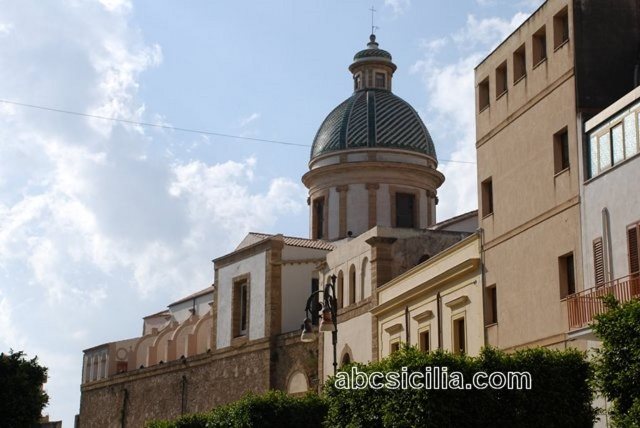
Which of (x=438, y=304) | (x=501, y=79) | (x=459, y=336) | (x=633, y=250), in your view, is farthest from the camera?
(x=438, y=304)

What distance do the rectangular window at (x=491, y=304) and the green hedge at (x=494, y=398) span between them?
670cm

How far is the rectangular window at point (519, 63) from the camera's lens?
2812 cm

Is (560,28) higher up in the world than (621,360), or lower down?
higher up

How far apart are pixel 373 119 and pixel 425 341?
19897mm

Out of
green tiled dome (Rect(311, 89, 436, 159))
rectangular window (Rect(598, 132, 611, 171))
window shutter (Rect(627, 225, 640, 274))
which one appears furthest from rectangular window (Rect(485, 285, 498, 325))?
green tiled dome (Rect(311, 89, 436, 159))

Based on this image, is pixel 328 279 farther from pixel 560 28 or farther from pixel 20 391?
pixel 560 28

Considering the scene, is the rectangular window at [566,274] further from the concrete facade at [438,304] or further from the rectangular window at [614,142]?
the concrete facade at [438,304]

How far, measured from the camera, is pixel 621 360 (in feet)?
60.8

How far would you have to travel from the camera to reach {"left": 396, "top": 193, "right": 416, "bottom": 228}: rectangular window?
49.7 m

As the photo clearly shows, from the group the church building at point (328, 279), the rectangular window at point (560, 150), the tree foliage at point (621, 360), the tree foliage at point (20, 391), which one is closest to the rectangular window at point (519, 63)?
the rectangular window at point (560, 150)

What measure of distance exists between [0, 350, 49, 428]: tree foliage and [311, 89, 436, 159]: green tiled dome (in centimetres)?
2161

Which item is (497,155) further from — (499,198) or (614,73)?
(614,73)

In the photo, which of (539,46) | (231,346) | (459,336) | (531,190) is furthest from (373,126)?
(531,190)

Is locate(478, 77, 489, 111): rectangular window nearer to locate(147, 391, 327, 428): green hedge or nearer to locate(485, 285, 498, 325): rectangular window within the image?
locate(485, 285, 498, 325): rectangular window
